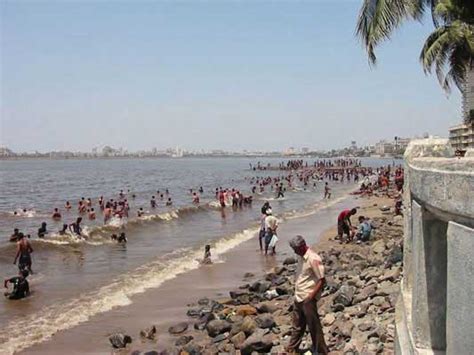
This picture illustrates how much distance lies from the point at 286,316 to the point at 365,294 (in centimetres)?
161

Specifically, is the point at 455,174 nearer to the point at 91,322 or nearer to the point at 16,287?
the point at 91,322

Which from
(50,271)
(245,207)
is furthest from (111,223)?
(245,207)

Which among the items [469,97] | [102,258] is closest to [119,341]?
[102,258]

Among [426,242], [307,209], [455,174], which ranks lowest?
[307,209]

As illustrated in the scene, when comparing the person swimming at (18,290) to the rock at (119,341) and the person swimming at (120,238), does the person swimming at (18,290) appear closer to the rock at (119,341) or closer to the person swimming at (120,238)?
the rock at (119,341)

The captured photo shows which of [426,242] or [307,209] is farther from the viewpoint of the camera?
[307,209]

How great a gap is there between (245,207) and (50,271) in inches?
867

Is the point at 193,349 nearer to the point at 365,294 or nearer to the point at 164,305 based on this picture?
the point at 365,294

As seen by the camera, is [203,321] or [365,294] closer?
[365,294]

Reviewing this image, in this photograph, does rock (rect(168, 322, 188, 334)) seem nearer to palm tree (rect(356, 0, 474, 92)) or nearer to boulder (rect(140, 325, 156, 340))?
boulder (rect(140, 325, 156, 340))

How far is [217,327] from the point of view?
9781 mm

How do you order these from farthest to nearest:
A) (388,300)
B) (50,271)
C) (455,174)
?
1. (50,271)
2. (388,300)
3. (455,174)

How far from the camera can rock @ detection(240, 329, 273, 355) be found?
8039 mm

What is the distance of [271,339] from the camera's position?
8258 millimetres
